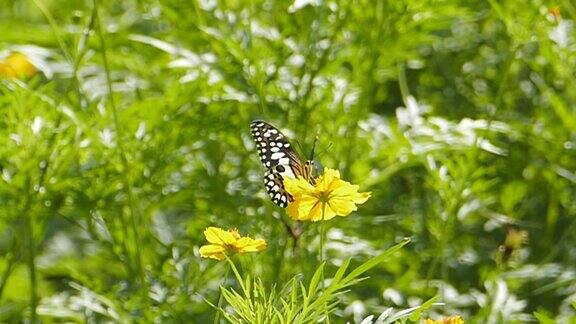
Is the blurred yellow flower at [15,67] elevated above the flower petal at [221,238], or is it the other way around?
the blurred yellow flower at [15,67]

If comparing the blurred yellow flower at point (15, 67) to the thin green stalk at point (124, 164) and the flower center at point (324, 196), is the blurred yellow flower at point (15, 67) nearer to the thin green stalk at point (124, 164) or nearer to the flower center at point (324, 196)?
the thin green stalk at point (124, 164)

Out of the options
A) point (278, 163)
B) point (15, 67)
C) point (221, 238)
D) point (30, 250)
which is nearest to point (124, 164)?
point (30, 250)

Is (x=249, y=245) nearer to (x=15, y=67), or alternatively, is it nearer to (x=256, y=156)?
(x=256, y=156)

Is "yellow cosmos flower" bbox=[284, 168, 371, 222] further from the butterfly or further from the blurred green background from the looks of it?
the blurred green background

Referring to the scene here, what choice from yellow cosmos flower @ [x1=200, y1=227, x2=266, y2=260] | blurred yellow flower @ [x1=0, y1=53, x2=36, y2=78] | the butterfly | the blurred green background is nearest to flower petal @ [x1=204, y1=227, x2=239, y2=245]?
yellow cosmos flower @ [x1=200, y1=227, x2=266, y2=260]

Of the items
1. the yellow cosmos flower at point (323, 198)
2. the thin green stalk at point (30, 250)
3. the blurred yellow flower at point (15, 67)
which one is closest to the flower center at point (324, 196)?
the yellow cosmos flower at point (323, 198)

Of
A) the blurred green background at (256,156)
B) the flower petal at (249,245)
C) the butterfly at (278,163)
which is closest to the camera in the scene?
the flower petal at (249,245)
